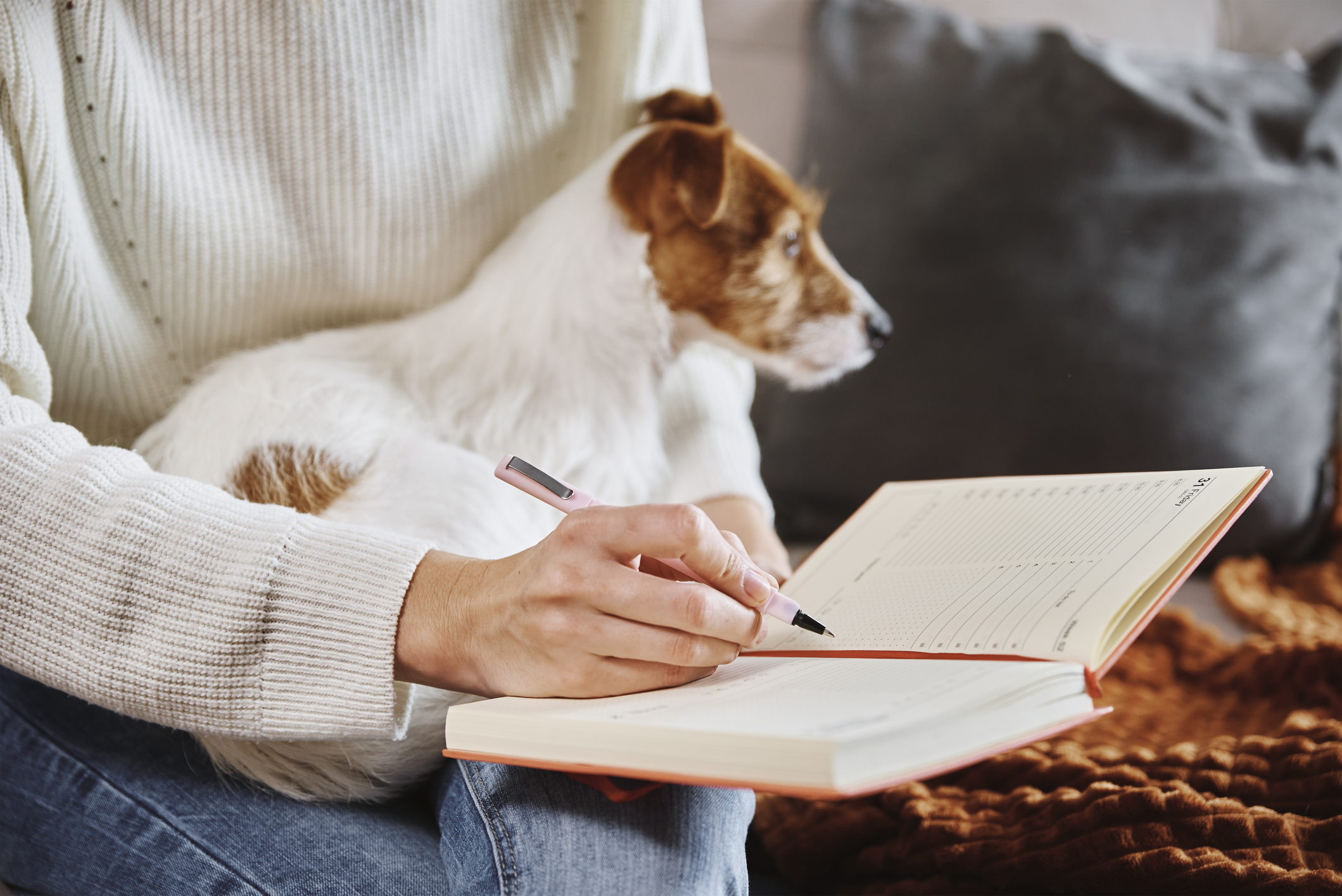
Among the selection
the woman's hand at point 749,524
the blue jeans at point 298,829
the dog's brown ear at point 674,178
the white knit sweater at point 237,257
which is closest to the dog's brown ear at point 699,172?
the dog's brown ear at point 674,178

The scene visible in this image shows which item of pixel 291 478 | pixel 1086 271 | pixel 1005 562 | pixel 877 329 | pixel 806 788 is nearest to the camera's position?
pixel 806 788

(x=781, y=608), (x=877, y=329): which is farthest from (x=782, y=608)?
(x=877, y=329)

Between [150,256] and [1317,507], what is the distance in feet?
4.37

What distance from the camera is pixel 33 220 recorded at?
0.68m

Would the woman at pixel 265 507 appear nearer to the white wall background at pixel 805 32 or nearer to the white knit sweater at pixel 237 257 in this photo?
the white knit sweater at pixel 237 257

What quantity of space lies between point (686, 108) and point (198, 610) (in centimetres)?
62

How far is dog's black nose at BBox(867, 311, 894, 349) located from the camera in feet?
3.18

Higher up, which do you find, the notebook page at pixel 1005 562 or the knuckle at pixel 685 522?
the knuckle at pixel 685 522

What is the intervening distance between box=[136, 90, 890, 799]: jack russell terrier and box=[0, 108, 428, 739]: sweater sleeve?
0.30 ft

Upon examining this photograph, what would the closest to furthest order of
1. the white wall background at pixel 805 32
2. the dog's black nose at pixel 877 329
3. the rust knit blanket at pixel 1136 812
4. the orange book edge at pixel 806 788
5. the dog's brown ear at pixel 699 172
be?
the orange book edge at pixel 806 788, the rust knit blanket at pixel 1136 812, the dog's brown ear at pixel 699 172, the dog's black nose at pixel 877 329, the white wall background at pixel 805 32

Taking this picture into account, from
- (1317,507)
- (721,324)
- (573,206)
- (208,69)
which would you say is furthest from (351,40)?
(1317,507)

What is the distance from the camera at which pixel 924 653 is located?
1.73ft

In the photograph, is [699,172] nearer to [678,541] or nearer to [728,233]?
[728,233]

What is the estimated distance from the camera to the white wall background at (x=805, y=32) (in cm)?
136
